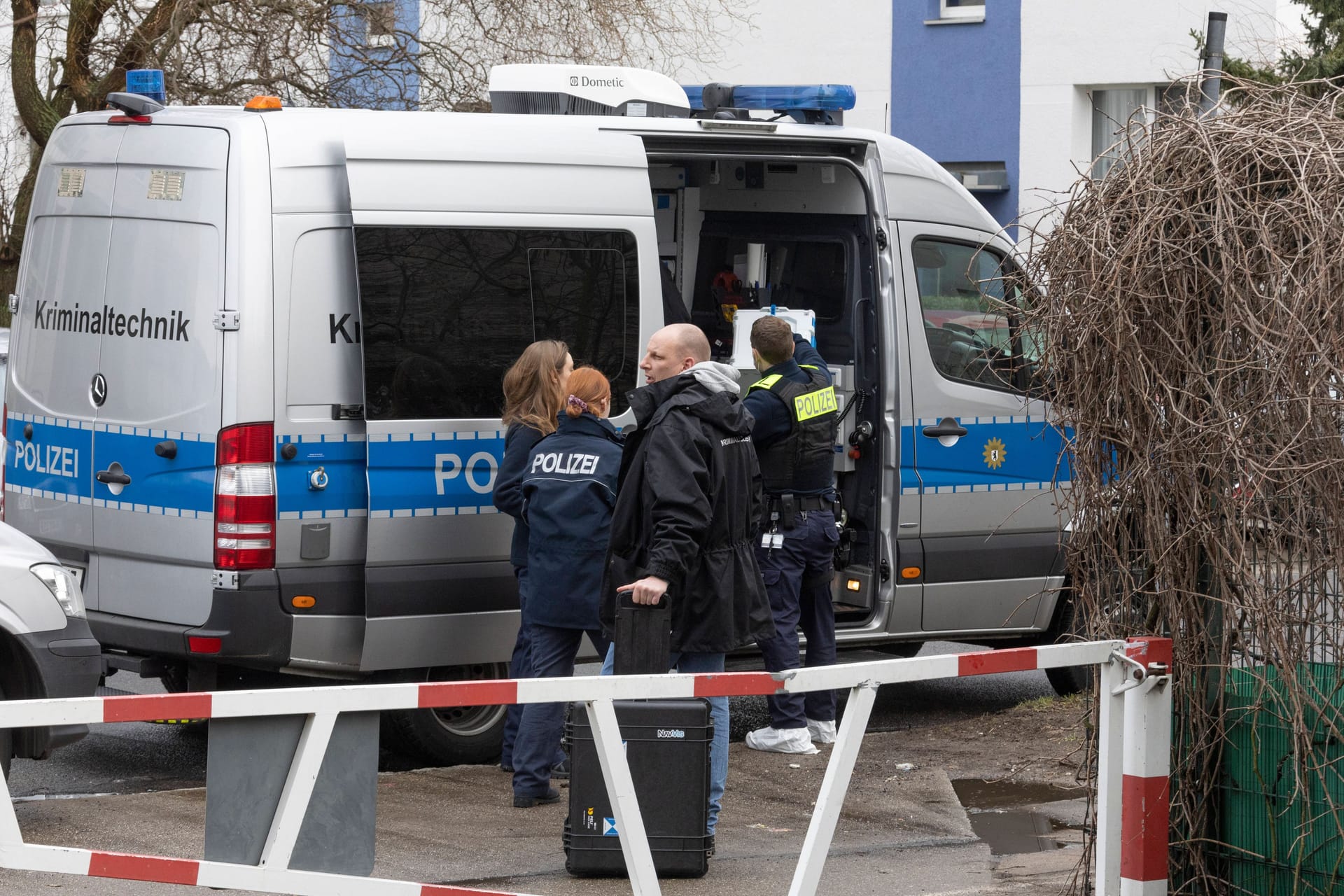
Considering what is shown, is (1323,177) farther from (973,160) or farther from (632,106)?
(973,160)

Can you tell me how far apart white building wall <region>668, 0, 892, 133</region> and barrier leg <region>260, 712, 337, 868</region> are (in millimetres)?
18671

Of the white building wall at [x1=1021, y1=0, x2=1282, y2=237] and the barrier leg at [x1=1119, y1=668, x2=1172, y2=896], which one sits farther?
the white building wall at [x1=1021, y1=0, x2=1282, y2=237]

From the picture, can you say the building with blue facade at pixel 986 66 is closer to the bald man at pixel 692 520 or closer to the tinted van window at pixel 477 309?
the tinted van window at pixel 477 309

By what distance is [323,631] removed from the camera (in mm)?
6266

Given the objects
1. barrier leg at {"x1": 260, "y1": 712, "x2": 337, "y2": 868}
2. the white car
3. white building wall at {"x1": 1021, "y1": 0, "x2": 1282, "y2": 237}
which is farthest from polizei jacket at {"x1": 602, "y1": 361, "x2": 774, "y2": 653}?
white building wall at {"x1": 1021, "y1": 0, "x2": 1282, "y2": 237}

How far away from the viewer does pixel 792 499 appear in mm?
7180

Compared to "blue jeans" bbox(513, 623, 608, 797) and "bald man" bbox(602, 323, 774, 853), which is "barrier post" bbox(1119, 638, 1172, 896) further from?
"blue jeans" bbox(513, 623, 608, 797)

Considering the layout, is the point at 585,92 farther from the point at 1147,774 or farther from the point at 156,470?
the point at 1147,774

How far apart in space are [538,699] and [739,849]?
7.64ft

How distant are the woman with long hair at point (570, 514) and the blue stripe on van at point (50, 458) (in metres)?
1.80

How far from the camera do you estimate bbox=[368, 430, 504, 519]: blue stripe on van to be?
627 centimetres

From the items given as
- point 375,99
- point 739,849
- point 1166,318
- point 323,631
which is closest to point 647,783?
point 739,849

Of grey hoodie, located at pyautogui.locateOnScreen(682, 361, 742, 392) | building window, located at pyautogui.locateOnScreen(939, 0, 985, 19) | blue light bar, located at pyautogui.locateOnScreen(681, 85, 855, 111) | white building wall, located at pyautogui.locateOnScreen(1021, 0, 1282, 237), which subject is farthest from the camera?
building window, located at pyautogui.locateOnScreen(939, 0, 985, 19)

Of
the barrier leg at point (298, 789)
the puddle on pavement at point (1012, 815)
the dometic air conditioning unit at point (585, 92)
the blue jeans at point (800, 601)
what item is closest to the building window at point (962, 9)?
the dometic air conditioning unit at point (585, 92)
